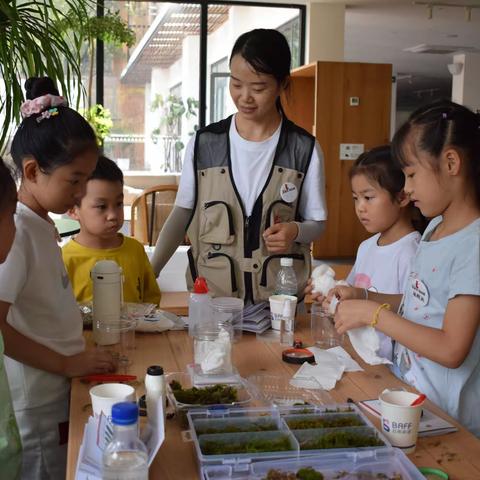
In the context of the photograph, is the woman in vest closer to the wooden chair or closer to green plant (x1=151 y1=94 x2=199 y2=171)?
the wooden chair

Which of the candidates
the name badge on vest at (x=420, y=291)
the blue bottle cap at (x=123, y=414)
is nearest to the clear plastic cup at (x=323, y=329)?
the name badge on vest at (x=420, y=291)

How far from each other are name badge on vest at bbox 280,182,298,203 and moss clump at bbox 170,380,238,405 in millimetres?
993

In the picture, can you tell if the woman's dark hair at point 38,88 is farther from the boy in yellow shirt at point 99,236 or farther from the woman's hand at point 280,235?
the woman's hand at point 280,235

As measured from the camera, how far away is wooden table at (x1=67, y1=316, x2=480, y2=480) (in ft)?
3.63

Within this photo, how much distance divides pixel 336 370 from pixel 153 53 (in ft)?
23.4

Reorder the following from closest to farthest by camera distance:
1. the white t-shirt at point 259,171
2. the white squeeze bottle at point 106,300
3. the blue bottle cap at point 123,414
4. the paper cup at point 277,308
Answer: the blue bottle cap at point 123,414, the white squeeze bottle at point 106,300, the paper cup at point 277,308, the white t-shirt at point 259,171

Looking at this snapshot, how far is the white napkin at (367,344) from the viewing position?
1.62m

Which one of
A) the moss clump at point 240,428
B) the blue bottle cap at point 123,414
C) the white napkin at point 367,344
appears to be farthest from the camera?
the white napkin at point 367,344

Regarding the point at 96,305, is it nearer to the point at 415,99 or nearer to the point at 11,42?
the point at 11,42

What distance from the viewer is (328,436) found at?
1.12 m

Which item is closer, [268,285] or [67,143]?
[67,143]

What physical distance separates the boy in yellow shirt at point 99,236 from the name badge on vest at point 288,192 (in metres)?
0.53

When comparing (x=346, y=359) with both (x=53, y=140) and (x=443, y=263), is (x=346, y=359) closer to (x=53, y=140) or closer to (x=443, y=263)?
(x=443, y=263)

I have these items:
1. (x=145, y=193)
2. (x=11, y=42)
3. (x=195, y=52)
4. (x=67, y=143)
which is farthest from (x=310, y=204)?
(x=195, y=52)
